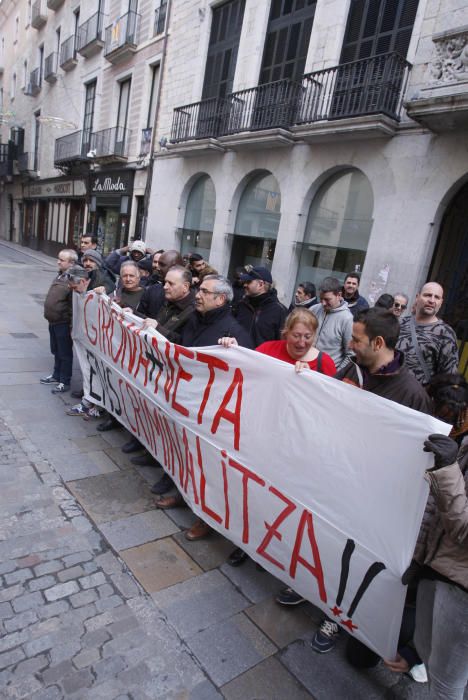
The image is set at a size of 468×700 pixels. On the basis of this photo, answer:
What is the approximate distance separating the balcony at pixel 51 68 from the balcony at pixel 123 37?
22.4 feet

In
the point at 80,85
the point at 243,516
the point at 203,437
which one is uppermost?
the point at 80,85

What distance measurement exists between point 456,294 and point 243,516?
6.32 metres

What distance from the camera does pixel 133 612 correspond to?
92.9 inches

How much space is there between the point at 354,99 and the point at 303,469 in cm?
815

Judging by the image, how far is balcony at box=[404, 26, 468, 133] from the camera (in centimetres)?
630

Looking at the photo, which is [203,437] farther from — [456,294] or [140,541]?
[456,294]

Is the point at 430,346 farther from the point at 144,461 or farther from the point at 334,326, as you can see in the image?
the point at 144,461

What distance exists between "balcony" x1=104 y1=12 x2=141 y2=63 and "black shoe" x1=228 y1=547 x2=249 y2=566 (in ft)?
58.6

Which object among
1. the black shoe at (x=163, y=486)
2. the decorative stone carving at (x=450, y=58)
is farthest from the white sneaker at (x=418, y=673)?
the decorative stone carving at (x=450, y=58)

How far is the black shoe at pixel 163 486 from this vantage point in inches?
138

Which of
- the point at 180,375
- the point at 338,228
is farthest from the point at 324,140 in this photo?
the point at 180,375

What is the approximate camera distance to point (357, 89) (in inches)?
328

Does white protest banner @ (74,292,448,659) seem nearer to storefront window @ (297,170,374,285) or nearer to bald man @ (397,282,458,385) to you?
bald man @ (397,282,458,385)

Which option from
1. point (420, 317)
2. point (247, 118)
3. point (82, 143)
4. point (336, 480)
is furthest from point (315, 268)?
point (82, 143)
